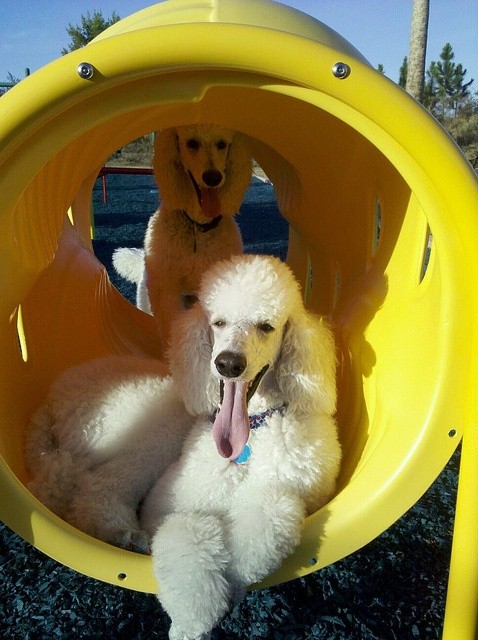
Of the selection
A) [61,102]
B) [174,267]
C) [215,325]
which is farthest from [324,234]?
[61,102]

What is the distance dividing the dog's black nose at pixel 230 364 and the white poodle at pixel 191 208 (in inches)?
44.9

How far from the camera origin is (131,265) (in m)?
3.64

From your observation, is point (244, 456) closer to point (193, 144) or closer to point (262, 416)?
point (262, 416)

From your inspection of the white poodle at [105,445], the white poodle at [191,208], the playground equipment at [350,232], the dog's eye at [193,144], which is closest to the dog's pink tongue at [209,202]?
the white poodle at [191,208]

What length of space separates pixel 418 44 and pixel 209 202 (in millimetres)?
6324

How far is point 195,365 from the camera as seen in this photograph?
5.27ft

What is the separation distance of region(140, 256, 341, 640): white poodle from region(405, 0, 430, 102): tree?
683 centimetres

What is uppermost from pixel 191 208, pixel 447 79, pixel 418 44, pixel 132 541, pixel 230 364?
pixel 447 79

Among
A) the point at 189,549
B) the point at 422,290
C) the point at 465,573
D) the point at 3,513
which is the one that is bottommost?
the point at 3,513

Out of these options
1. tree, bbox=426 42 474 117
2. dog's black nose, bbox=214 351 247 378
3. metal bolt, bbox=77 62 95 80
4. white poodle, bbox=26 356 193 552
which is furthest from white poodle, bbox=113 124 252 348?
tree, bbox=426 42 474 117

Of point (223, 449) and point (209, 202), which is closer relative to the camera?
point (223, 449)

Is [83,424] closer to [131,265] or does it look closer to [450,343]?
[450,343]

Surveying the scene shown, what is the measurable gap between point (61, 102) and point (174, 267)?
139 cm

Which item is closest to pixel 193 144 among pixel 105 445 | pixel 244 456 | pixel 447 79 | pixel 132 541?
pixel 105 445
